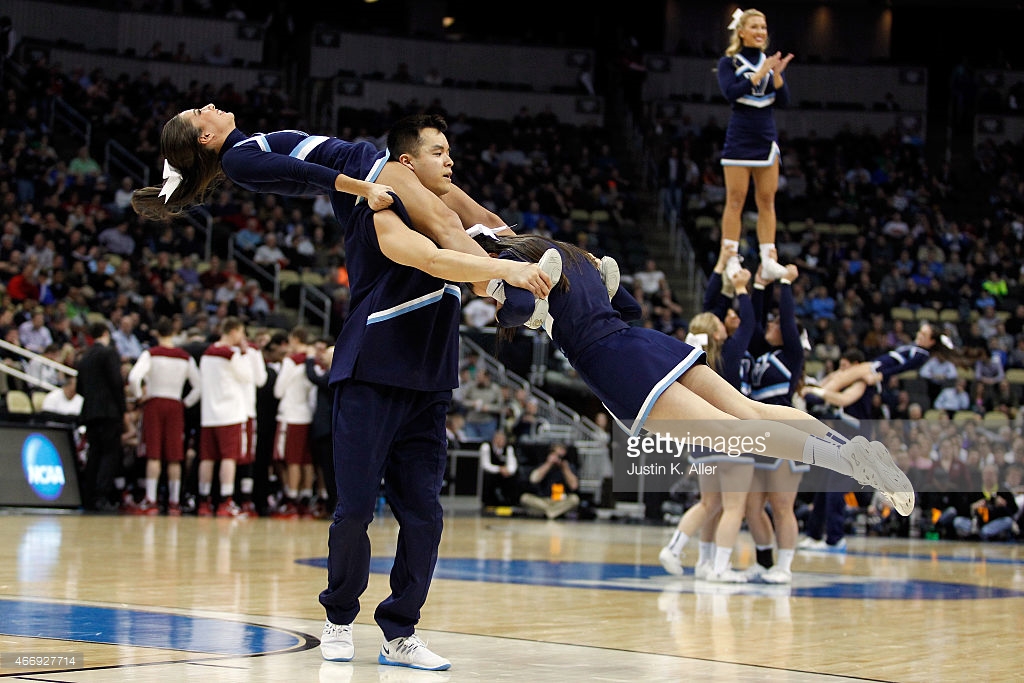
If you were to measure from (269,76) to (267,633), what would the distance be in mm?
22160

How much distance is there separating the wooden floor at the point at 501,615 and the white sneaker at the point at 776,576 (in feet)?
0.31

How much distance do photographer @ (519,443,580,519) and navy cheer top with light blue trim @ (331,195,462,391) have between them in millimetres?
11297

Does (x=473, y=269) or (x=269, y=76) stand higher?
(x=269, y=76)

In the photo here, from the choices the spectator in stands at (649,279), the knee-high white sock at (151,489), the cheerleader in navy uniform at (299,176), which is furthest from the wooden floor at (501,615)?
the spectator in stands at (649,279)

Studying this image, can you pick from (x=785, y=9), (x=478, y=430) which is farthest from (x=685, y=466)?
(x=785, y=9)

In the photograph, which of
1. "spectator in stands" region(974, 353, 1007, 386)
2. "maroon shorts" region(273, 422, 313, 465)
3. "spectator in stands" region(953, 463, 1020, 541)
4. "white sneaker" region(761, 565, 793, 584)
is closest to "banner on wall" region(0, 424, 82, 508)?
"maroon shorts" region(273, 422, 313, 465)

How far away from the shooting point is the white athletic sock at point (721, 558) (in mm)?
8258

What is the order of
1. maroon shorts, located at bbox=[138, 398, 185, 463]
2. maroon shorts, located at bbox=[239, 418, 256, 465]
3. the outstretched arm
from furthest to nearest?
maroon shorts, located at bbox=[239, 418, 256, 465], maroon shorts, located at bbox=[138, 398, 185, 463], the outstretched arm

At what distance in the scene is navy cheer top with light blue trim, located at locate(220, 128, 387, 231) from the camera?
4.42 meters

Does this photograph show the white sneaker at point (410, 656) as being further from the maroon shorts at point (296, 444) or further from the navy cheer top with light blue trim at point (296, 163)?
the maroon shorts at point (296, 444)

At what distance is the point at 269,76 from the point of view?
84.5 ft

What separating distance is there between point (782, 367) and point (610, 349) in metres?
4.37

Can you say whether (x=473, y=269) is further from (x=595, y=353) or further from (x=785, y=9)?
(x=785, y=9)

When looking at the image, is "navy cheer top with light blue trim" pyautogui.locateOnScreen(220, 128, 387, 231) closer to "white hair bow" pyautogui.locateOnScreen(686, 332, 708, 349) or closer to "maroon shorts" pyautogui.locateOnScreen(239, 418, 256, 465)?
"white hair bow" pyautogui.locateOnScreen(686, 332, 708, 349)
